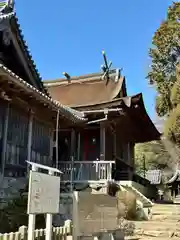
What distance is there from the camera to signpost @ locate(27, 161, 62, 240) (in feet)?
16.5

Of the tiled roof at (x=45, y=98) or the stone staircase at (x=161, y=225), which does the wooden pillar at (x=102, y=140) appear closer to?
the tiled roof at (x=45, y=98)

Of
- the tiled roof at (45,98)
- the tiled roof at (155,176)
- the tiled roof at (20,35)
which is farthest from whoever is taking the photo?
the tiled roof at (155,176)

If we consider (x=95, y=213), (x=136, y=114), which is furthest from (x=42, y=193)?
(x=136, y=114)

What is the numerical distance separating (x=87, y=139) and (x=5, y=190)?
7859mm

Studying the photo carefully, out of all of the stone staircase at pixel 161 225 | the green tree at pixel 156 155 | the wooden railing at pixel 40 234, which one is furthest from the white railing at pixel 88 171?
the green tree at pixel 156 155

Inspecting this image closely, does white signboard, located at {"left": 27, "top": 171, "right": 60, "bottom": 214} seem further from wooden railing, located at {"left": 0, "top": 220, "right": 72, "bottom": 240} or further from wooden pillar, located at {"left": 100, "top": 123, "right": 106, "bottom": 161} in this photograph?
wooden pillar, located at {"left": 100, "top": 123, "right": 106, "bottom": 161}

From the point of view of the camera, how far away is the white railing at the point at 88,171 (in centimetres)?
1426

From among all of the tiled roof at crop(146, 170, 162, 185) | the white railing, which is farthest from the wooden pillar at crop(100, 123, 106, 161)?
the tiled roof at crop(146, 170, 162, 185)

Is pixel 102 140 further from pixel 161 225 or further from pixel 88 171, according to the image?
pixel 161 225

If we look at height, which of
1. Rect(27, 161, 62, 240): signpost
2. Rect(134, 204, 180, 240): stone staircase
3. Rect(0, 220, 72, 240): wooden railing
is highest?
Rect(27, 161, 62, 240): signpost

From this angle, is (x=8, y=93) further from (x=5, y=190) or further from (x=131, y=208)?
(x=131, y=208)

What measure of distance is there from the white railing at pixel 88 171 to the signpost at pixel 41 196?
8381 mm

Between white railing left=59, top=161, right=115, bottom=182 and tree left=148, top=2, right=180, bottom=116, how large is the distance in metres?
3.98

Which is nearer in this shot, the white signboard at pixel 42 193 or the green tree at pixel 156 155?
the white signboard at pixel 42 193
